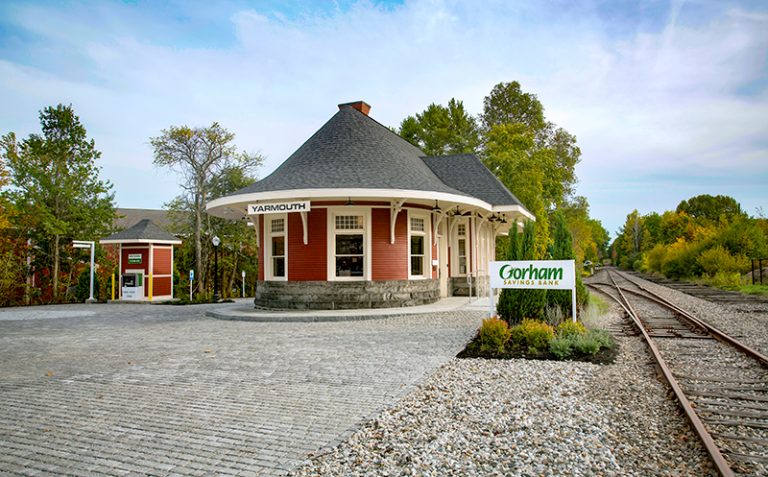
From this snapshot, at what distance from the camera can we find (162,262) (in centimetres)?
2347

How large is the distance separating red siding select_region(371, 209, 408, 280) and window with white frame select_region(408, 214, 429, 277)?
67 centimetres

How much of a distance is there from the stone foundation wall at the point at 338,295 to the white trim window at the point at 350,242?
364 millimetres

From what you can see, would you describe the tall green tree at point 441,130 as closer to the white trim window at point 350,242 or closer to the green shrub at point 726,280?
the green shrub at point 726,280

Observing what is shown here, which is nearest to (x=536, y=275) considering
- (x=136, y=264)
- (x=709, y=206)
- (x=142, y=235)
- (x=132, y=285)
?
(x=142, y=235)

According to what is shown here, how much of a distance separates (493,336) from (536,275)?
1.67m

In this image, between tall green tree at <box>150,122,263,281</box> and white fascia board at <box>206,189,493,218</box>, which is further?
tall green tree at <box>150,122,263,281</box>

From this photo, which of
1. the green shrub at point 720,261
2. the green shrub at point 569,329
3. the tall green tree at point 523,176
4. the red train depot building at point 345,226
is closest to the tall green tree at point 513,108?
the tall green tree at point 523,176

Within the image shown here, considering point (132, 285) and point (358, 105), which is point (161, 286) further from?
point (358, 105)

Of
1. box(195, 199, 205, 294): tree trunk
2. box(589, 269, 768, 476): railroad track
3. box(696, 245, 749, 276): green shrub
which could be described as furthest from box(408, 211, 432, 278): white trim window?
box(696, 245, 749, 276): green shrub

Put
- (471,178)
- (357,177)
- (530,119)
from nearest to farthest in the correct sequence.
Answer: (357,177) < (471,178) < (530,119)

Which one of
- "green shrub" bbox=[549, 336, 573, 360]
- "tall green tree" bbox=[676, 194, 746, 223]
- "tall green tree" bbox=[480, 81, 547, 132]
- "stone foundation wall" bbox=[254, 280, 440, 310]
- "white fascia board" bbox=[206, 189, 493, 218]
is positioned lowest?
"green shrub" bbox=[549, 336, 573, 360]

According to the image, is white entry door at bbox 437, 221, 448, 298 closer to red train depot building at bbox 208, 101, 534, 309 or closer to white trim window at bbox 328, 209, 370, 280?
red train depot building at bbox 208, 101, 534, 309

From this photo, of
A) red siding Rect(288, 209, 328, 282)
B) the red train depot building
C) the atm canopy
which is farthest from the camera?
red siding Rect(288, 209, 328, 282)

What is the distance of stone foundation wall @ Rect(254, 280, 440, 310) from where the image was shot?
1385cm
